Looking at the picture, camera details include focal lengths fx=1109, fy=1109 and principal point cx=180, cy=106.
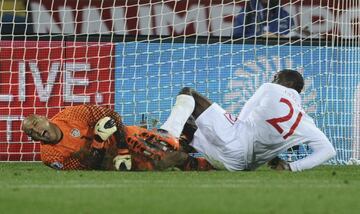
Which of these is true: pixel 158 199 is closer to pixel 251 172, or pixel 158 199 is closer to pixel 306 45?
pixel 251 172

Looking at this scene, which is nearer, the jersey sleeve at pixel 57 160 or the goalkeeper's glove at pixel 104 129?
the goalkeeper's glove at pixel 104 129

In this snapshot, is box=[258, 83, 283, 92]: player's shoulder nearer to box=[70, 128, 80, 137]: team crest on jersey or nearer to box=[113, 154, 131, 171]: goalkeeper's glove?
box=[113, 154, 131, 171]: goalkeeper's glove

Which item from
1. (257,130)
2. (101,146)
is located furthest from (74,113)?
(257,130)

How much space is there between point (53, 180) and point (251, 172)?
7.01 feet

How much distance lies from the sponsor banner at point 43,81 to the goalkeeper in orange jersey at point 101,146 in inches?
101

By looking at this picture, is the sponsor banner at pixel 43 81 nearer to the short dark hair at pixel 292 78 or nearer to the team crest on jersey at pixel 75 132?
the team crest on jersey at pixel 75 132

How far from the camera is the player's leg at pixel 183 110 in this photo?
1020 centimetres

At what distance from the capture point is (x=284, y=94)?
10211mm

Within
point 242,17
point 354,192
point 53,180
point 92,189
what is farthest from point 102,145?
point 242,17

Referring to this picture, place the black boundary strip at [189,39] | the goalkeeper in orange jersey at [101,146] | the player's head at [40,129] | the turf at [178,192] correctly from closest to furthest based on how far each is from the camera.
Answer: the turf at [178,192] → the player's head at [40,129] → the goalkeeper in orange jersey at [101,146] → the black boundary strip at [189,39]

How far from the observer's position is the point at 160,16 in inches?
540

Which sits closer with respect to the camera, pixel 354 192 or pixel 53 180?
pixel 354 192

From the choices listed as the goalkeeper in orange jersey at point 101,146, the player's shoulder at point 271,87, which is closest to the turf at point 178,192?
the goalkeeper in orange jersey at point 101,146

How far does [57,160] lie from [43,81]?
2.88 meters
